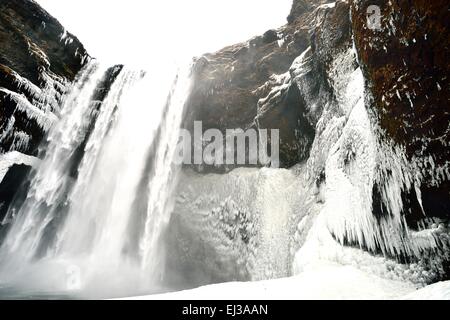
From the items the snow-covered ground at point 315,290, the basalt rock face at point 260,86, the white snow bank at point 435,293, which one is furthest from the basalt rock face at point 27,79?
the white snow bank at point 435,293

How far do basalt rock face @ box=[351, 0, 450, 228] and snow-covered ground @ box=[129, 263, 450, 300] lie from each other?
108cm

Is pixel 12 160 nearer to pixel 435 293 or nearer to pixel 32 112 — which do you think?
pixel 32 112

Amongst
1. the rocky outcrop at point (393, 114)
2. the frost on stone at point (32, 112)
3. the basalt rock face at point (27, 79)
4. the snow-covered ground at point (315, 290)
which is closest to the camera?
the snow-covered ground at point (315, 290)

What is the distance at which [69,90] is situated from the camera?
18719mm

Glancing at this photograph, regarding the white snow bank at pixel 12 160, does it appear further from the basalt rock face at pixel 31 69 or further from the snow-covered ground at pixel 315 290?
the snow-covered ground at pixel 315 290

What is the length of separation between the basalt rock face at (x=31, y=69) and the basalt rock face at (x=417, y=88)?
50.8ft

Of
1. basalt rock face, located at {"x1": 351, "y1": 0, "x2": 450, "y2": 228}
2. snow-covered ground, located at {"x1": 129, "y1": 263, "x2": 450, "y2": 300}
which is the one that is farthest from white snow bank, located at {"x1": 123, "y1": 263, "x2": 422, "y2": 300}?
basalt rock face, located at {"x1": 351, "y1": 0, "x2": 450, "y2": 228}

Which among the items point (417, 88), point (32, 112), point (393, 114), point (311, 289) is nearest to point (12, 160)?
point (32, 112)

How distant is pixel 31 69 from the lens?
16922 mm

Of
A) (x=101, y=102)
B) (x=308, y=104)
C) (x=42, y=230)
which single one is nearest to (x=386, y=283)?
(x=308, y=104)

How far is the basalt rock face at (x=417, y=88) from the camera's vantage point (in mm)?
4195

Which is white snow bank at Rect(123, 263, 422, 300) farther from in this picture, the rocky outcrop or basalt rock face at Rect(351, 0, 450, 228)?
basalt rock face at Rect(351, 0, 450, 228)

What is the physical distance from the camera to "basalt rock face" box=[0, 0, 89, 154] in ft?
49.5
